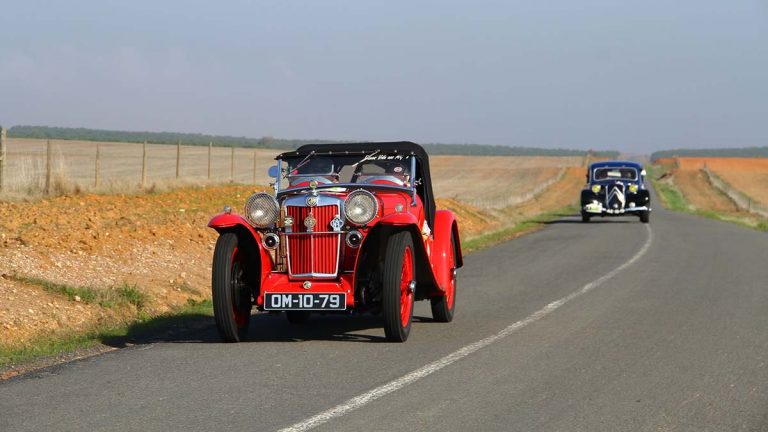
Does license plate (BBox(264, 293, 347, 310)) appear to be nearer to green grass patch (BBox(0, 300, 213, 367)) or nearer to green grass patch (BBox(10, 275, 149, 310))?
green grass patch (BBox(0, 300, 213, 367))

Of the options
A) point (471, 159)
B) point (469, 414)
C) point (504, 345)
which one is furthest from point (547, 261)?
point (471, 159)

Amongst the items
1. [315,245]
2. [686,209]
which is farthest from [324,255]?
[686,209]

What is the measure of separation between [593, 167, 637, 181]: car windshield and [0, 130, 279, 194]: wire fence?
39.6 feet

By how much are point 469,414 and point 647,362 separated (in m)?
2.58

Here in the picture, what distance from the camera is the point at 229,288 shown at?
366 inches

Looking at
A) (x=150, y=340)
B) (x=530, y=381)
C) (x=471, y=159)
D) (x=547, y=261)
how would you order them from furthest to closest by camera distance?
(x=471, y=159)
(x=547, y=261)
(x=150, y=340)
(x=530, y=381)

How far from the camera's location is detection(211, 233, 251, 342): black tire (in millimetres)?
9242

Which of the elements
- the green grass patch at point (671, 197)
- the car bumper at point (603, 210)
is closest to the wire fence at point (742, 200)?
the green grass patch at point (671, 197)

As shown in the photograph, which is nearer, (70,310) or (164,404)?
(164,404)

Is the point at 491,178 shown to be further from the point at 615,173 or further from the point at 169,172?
the point at 615,173

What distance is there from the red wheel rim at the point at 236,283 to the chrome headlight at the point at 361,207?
3.57 feet

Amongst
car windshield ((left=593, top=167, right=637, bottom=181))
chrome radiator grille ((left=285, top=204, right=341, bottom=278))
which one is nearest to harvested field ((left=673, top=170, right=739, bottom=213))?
car windshield ((left=593, top=167, right=637, bottom=181))

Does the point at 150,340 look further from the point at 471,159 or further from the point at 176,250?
the point at 471,159

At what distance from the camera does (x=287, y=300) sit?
9.27 m
